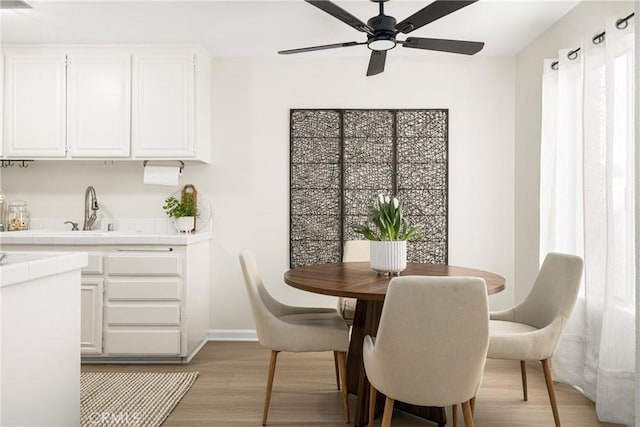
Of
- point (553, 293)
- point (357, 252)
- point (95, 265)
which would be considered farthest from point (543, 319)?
point (95, 265)

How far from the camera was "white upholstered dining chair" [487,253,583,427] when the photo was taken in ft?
7.12

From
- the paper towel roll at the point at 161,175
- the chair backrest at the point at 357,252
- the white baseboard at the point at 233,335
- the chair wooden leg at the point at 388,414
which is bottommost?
the white baseboard at the point at 233,335

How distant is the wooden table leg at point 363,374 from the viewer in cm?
231

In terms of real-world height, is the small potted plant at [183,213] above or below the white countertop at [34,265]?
above

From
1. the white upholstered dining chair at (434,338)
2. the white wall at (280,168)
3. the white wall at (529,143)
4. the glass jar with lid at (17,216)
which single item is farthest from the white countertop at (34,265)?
the white wall at (529,143)

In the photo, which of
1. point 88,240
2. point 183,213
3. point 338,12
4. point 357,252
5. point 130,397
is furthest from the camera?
point 183,213

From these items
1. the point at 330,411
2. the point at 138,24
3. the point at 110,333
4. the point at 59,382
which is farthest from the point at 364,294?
the point at 138,24

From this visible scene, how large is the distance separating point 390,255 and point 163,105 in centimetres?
231

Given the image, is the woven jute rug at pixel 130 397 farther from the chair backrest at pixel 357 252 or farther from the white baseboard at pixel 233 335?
the chair backrest at pixel 357 252

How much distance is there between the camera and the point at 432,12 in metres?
2.06

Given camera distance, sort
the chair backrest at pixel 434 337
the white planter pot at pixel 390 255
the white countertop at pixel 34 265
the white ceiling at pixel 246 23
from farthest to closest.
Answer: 1. the white ceiling at pixel 246 23
2. the white planter pot at pixel 390 255
3. the chair backrest at pixel 434 337
4. the white countertop at pixel 34 265

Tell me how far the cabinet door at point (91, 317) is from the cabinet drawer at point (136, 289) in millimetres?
93

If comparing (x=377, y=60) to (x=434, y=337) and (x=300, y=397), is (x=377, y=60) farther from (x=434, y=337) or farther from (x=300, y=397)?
(x=300, y=397)

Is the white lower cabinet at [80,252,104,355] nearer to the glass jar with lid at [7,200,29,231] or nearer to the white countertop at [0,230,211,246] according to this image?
the white countertop at [0,230,211,246]
